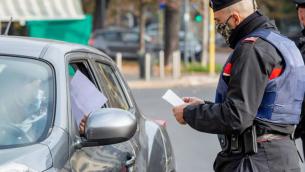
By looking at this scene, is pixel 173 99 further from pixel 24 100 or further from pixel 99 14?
pixel 99 14

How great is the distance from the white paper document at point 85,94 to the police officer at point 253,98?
46 centimetres

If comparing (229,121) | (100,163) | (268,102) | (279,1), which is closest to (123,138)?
(100,163)

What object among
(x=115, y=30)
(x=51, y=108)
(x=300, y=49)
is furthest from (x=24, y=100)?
(x=115, y=30)

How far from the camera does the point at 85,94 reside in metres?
4.35

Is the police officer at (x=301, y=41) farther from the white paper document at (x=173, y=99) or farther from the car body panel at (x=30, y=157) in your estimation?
the car body panel at (x=30, y=157)

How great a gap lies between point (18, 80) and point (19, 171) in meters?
0.84

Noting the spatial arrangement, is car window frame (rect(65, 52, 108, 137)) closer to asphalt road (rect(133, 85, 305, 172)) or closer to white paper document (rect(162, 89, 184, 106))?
white paper document (rect(162, 89, 184, 106))

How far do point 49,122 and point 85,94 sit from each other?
0.57 meters

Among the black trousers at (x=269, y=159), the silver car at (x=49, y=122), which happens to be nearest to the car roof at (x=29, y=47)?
the silver car at (x=49, y=122)

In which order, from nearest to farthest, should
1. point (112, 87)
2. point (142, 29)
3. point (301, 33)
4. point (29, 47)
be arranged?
point (29, 47), point (112, 87), point (301, 33), point (142, 29)

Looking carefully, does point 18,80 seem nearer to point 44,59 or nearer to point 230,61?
point 44,59

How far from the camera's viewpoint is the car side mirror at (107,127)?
372 centimetres

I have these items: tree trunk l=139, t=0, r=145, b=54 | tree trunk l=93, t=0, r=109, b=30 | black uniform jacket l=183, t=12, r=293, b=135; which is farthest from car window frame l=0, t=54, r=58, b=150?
tree trunk l=93, t=0, r=109, b=30

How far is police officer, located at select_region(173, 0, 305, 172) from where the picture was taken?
3.86 m
